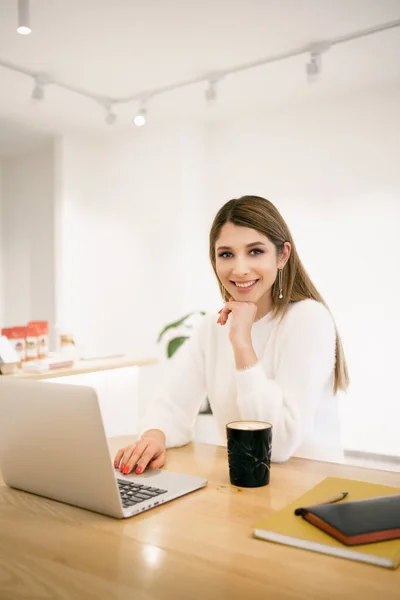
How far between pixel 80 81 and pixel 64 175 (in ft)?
4.04

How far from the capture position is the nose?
4.82 feet

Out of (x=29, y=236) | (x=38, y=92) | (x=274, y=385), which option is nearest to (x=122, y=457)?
(x=274, y=385)

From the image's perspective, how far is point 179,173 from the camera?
465cm

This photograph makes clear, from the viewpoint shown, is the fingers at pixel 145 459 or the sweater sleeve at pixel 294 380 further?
the sweater sleeve at pixel 294 380

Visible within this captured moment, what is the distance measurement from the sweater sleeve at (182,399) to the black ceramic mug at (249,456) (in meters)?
0.33

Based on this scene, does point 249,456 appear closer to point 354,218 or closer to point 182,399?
point 182,399

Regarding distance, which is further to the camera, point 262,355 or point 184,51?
point 184,51

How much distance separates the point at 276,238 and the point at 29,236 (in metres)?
4.37

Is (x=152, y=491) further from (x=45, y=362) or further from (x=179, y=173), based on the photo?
(x=179, y=173)

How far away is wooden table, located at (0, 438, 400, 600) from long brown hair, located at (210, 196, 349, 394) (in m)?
0.62

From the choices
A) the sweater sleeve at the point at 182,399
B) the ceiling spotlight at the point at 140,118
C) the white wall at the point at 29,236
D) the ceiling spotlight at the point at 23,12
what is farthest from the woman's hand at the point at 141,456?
the white wall at the point at 29,236

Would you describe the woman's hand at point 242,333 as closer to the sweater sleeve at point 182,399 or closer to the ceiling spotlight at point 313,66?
the sweater sleeve at point 182,399

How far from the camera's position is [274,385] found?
136cm

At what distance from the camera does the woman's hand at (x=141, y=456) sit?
1130mm
